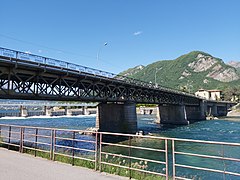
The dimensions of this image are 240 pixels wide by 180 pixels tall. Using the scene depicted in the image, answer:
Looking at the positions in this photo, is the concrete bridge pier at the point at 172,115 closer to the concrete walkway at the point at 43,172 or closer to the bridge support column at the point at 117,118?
the bridge support column at the point at 117,118

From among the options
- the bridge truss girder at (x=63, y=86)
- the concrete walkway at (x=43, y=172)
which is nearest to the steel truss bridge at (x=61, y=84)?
the bridge truss girder at (x=63, y=86)

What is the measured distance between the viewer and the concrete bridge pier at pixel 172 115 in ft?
239

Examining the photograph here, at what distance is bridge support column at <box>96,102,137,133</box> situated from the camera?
43844mm

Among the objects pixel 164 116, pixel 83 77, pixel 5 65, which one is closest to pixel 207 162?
pixel 83 77

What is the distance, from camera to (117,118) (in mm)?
44531

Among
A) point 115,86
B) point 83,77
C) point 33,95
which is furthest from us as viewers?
point 115,86

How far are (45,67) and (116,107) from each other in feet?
68.3

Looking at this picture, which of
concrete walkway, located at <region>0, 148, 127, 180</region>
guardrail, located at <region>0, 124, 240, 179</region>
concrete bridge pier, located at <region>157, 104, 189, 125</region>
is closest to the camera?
guardrail, located at <region>0, 124, 240, 179</region>

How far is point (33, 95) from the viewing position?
92.9ft

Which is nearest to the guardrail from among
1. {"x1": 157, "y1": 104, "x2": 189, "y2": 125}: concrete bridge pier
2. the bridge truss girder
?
the bridge truss girder

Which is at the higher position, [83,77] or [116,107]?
[83,77]

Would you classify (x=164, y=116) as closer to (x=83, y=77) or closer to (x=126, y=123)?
(x=126, y=123)

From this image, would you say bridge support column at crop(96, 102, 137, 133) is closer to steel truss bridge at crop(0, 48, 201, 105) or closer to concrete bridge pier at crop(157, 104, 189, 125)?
steel truss bridge at crop(0, 48, 201, 105)

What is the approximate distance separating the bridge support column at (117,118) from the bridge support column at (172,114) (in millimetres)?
32362
